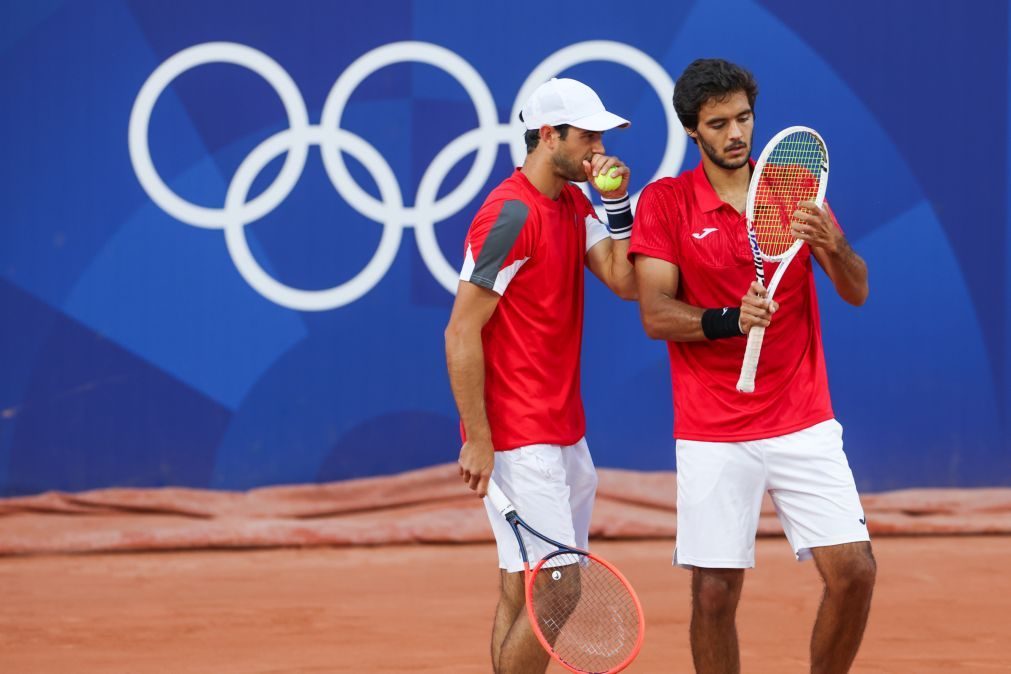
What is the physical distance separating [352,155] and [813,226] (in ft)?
14.2

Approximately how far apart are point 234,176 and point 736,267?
14.1 feet

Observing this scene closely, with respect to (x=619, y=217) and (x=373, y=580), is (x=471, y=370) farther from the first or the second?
(x=373, y=580)

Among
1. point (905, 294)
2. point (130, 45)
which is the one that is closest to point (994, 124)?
point (905, 294)

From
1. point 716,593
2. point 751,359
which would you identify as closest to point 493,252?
point 751,359

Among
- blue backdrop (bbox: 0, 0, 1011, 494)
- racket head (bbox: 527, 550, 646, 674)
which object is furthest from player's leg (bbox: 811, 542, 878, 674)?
blue backdrop (bbox: 0, 0, 1011, 494)

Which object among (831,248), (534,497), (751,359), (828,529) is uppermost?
(831,248)

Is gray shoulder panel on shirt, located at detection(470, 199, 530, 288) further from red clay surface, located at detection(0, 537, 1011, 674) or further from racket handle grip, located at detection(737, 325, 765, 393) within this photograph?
red clay surface, located at detection(0, 537, 1011, 674)

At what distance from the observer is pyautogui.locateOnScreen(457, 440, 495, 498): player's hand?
12.8 feet

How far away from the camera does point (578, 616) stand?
3957 millimetres

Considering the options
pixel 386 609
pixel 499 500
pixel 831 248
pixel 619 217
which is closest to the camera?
pixel 831 248

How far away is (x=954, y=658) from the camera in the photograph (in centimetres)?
502

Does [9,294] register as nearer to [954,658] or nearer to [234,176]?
[234,176]

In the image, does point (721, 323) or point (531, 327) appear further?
point (531, 327)

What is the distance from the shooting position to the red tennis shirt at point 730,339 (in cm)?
398
